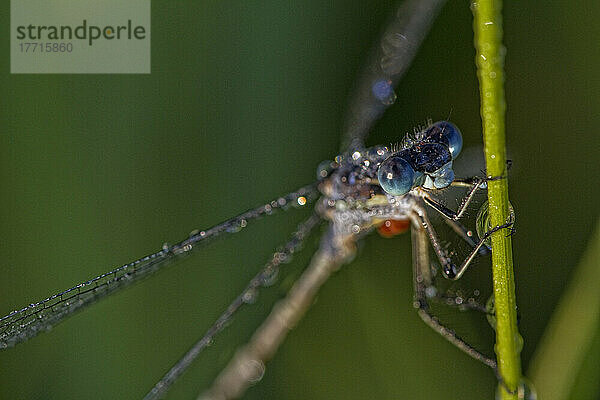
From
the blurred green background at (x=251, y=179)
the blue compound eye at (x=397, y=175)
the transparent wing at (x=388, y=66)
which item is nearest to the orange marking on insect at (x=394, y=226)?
the transparent wing at (x=388, y=66)

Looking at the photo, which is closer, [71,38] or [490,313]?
[490,313]

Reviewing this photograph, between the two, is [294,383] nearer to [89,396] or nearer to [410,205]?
[89,396]

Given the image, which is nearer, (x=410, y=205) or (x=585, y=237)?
(x=410, y=205)

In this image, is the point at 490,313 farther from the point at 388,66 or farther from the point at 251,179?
the point at 251,179

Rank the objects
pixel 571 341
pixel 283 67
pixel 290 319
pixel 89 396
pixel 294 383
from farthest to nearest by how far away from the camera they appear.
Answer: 1. pixel 283 67
2. pixel 294 383
3. pixel 89 396
4. pixel 290 319
5. pixel 571 341

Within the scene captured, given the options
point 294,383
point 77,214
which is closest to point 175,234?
point 77,214

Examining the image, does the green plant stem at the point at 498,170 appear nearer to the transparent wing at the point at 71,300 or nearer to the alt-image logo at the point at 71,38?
the transparent wing at the point at 71,300

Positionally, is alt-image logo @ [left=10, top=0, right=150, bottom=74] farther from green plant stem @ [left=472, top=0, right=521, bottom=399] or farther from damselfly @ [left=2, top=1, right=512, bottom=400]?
green plant stem @ [left=472, top=0, right=521, bottom=399]

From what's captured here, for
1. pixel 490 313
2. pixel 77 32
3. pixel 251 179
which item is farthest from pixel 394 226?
pixel 77 32
